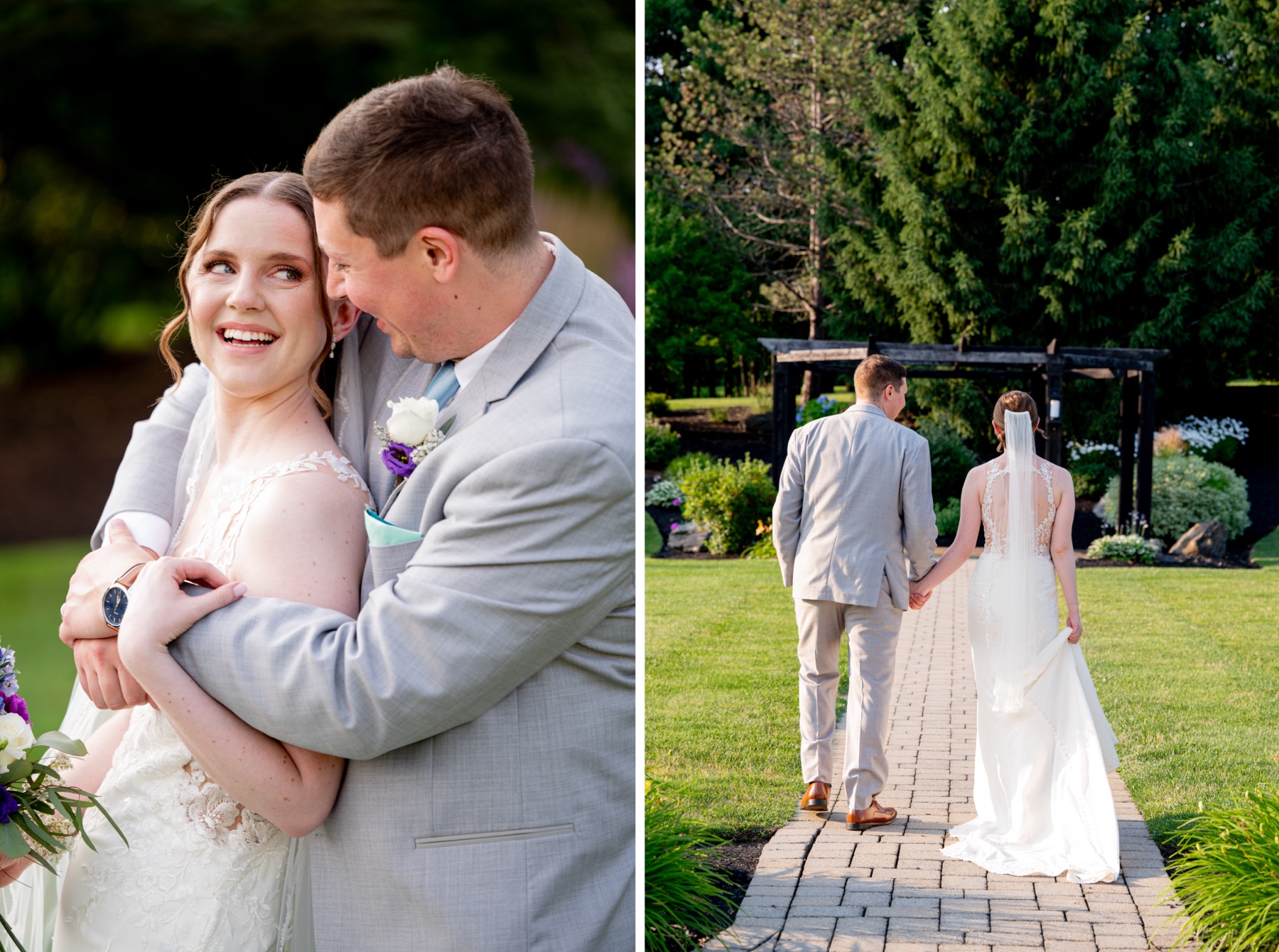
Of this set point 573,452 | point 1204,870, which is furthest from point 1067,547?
point 573,452

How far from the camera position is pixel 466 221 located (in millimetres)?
1754

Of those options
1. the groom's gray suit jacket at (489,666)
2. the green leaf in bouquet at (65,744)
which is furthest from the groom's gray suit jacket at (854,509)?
the green leaf in bouquet at (65,744)

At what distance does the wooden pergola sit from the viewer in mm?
2785

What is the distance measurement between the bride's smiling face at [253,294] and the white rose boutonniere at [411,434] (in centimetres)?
32

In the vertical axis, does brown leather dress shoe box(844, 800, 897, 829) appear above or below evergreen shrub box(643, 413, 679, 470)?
below

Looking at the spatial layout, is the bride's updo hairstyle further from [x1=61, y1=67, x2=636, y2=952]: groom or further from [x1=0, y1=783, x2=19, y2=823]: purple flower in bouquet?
[x1=0, y1=783, x2=19, y2=823]: purple flower in bouquet

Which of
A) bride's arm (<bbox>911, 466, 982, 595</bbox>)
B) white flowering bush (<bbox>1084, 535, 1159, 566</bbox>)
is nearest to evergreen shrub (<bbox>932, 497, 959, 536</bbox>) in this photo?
bride's arm (<bbox>911, 466, 982, 595</bbox>)

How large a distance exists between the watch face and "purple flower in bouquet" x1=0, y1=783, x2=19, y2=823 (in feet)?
1.08

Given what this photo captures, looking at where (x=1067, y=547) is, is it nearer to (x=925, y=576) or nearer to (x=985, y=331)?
(x=925, y=576)

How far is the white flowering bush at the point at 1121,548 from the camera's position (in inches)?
111

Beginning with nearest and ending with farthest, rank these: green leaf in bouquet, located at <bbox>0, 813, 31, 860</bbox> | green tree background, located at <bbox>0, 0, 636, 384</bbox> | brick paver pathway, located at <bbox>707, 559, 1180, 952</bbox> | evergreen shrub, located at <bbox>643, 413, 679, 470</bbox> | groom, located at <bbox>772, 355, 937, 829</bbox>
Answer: green leaf in bouquet, located at <bbox>0, 813, 31, 860</bbox> → brick paver pathway, located at <bbox>707, 559, 1180, 952</bbox> → groom, located at <bbox>772, 355, 937, 829</bbox> → evergreen shrub, located at <bbox>643, 413, 679, 470</bbox> → green tree background, located at <bbox>0, 0, 636, 384</bbox>

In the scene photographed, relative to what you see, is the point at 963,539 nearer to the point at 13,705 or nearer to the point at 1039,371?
the point at 1039,371

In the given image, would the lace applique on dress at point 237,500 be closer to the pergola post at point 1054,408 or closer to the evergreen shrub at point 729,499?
the evergreen shrub at point 729,499

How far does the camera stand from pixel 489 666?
166cm
